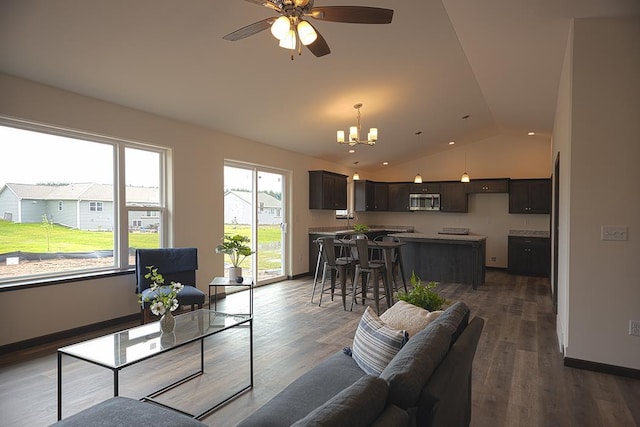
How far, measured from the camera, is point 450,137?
27.8ft

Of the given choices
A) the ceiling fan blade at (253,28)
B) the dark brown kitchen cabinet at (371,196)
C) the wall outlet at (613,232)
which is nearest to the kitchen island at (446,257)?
the dark brown kitchen cabinet at (371,196)

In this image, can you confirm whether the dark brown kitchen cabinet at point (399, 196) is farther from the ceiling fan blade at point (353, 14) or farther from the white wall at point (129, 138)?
the ceiling fan blade at point (353, 14)

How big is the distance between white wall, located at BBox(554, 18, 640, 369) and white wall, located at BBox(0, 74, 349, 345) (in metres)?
4.49

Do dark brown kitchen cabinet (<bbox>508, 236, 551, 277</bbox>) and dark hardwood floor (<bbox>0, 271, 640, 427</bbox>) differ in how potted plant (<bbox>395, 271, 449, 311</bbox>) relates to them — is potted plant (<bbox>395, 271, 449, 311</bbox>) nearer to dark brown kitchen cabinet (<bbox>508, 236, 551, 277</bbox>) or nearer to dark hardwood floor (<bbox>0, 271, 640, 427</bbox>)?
dark hardwood floor (<bbox>0, 271, 640, 427</bbox>)

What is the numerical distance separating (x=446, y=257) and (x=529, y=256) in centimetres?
206

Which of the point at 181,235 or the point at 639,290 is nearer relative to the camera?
the point at 639,290

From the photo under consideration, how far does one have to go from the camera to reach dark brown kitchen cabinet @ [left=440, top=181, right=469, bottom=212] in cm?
916

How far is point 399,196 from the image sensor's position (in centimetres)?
1010

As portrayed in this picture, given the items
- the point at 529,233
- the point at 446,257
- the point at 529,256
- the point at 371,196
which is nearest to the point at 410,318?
the point at 446,257

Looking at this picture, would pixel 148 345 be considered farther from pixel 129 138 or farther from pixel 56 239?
pixel 129 138

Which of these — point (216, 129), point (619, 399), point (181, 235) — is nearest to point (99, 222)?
point (181, 235)

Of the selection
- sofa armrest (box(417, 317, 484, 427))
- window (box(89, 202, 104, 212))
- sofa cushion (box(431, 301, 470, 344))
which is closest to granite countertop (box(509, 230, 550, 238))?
sofa cushion (box(431, 301, 470, 344))

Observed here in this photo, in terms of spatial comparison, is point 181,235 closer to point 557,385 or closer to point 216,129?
point 216,129

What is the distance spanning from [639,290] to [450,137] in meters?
5.89
